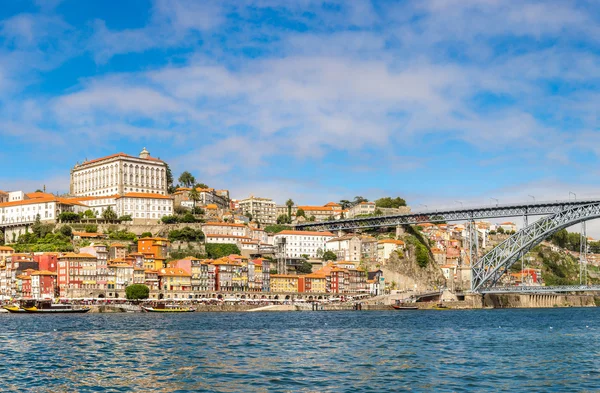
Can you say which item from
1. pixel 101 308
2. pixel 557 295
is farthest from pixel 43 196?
pixel 557 295

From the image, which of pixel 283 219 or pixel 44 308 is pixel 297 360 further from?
pixel 283 219

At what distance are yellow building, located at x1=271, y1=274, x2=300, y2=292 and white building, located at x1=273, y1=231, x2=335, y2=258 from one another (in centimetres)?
1421

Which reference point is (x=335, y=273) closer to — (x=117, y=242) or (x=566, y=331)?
(x=117, y=242)

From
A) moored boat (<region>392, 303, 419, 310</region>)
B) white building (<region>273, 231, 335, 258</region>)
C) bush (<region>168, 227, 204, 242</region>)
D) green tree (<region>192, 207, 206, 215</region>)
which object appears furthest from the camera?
green tree (<region>192, 207, 206, 215</region>)

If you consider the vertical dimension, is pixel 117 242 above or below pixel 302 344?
above

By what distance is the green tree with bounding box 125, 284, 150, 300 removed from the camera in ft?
250

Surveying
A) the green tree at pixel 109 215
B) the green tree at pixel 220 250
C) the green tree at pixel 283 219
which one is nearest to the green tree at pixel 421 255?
the green tree at pixel 220 250

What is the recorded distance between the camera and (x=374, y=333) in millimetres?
41500

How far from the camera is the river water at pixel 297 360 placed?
22.1 metres

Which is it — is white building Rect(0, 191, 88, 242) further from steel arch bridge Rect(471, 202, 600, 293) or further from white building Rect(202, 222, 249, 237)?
steel arch bridge Rect(471, 202, 600, 293)

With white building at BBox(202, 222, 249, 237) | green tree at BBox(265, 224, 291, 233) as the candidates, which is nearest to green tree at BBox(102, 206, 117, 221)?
white building at BBox(202, 222, 249, 237)

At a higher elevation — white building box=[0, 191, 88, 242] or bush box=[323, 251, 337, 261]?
white building box=[0, 191, 88, 242]

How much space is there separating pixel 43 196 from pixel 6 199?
12233 mm

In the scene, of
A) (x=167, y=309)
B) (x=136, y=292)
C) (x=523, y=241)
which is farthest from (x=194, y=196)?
(x=523, y=241)
